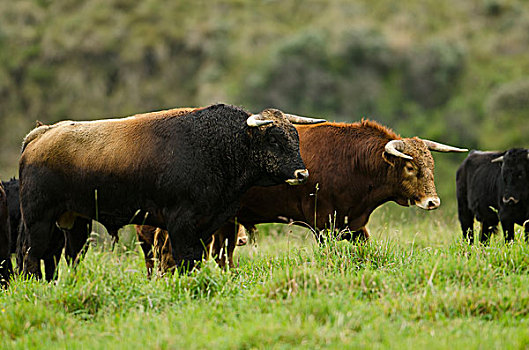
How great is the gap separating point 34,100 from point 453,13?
25748 millimetres

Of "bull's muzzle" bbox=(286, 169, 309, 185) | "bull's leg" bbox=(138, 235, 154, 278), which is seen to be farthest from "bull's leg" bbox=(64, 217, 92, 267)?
"bull's muzzle" bbox=(286, 169, 309, 185)

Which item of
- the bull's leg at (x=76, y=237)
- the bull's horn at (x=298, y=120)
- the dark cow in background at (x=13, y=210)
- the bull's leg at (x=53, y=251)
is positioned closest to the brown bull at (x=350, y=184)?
the bull's horn at (x=298, y=120)

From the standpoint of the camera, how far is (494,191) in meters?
10.4

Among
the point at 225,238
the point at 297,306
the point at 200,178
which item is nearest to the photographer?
the point at 297,306

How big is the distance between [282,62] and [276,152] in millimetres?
29550

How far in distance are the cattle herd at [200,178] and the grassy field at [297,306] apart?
58 centimetres

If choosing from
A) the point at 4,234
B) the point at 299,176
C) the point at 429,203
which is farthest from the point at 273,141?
the point at 4,234

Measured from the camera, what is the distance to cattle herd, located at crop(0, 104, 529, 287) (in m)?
6.79

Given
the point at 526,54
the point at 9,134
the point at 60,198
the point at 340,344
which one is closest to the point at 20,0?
the point at 9,134

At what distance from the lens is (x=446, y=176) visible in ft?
88.3

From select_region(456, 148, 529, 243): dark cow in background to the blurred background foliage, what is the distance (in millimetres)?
17782

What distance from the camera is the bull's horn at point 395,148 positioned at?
289 inches

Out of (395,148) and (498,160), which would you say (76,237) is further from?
(498,160)

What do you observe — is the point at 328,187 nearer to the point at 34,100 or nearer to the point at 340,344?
the point at 340,344
